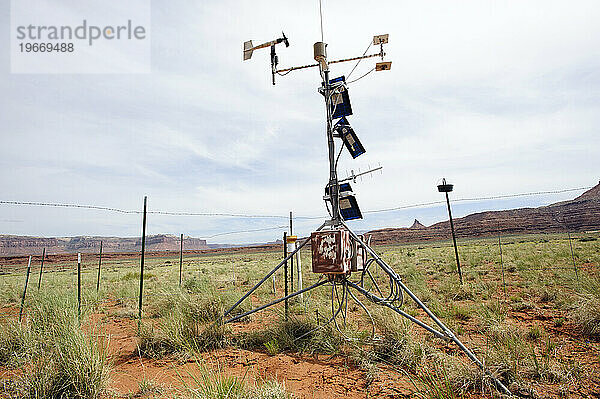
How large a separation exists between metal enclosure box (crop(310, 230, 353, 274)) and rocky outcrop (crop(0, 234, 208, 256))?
10674 cm

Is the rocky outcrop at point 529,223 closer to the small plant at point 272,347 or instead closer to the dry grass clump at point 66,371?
the small plant at point 272,347

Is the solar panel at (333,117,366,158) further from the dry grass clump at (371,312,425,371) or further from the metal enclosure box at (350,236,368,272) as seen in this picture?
the dry grass clump at (371,312,425,371)

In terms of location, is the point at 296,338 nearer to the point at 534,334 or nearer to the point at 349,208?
the point at 349,208

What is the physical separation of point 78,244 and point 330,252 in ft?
485

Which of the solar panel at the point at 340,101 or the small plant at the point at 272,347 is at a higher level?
the solar panel at the point at 340,101

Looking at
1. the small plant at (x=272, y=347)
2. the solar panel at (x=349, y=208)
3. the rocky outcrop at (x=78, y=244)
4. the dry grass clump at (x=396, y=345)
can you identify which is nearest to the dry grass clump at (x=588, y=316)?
the dry grass clump at (x=396, y=345)

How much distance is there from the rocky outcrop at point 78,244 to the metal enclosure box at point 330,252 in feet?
350

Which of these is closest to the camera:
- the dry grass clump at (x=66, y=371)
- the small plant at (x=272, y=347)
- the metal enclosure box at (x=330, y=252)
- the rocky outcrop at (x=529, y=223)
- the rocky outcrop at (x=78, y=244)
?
the dry grass clump at (x=66, y=371)

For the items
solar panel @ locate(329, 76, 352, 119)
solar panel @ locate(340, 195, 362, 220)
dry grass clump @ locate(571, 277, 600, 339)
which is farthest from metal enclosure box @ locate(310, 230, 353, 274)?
dry grass clump @ locate(571, 277, 600, 339)

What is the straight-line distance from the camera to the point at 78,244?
406ft

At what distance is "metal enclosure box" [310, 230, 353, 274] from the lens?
14.8 ft

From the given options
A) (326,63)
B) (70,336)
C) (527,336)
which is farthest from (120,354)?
(527,336)

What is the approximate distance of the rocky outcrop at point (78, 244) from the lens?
3789 inches

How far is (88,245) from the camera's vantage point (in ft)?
406
